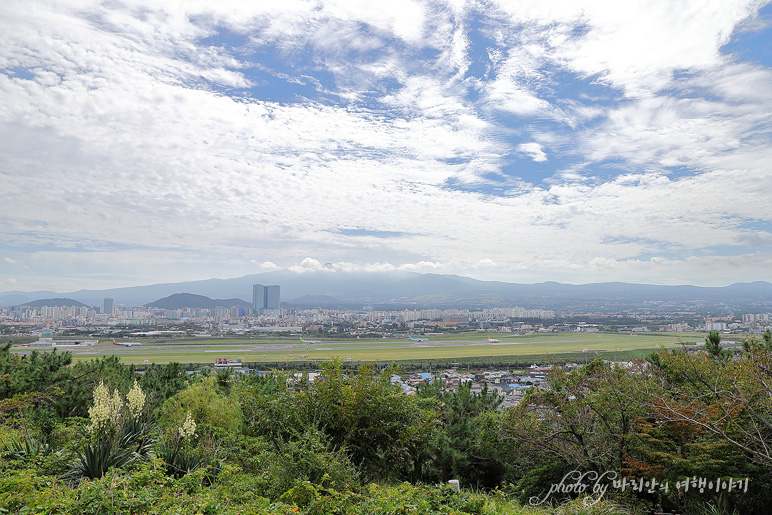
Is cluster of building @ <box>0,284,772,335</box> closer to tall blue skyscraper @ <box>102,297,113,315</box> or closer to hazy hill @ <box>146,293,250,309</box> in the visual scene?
tall blue skyscraper @ <box>102,297,113,315</box>

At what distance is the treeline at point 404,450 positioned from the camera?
391cm

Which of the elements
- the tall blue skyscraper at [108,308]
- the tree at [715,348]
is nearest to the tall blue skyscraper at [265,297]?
the tall blue skyscraper at [108,308]

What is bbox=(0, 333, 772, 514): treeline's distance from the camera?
391 centimetres

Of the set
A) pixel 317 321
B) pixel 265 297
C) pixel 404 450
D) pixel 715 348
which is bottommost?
pixel 317 321

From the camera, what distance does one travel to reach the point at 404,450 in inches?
234

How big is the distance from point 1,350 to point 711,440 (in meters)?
14.8
